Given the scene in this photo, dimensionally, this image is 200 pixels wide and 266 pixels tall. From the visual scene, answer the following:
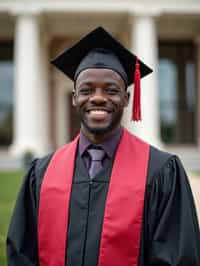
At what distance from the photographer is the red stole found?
6.88 feet

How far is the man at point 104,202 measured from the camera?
2.08 metres

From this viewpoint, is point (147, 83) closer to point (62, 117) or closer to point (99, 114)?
point (62, 117)

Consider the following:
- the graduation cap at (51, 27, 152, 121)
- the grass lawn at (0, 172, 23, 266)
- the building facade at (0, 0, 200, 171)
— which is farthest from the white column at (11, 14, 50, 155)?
the graduation cap at (51, 27, 152, 121)

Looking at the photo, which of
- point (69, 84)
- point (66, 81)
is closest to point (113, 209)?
point (69, 84)

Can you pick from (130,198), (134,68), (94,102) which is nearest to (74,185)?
(130,198)

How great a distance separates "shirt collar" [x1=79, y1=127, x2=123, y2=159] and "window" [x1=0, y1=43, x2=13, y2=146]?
728 inches

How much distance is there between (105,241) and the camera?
6.88 ft

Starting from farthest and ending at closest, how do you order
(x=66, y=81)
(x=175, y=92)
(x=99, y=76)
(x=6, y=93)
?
(x=66, y=81)
(x=175, y=92)
(x=6, y=93)
(x=99, y=76)

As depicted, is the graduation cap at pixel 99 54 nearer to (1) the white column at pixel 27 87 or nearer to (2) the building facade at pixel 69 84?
(2) the building facade at pixel 69 84

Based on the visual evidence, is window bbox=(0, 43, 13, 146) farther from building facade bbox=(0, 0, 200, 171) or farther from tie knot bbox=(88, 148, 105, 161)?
tie knot bbox=(88, 148, 105, 161)

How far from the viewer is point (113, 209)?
83.7 inches

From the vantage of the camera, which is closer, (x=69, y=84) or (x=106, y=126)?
(x=106, y=126)

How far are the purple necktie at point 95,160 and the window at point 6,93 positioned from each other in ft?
60.8

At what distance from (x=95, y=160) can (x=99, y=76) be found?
42 cm
